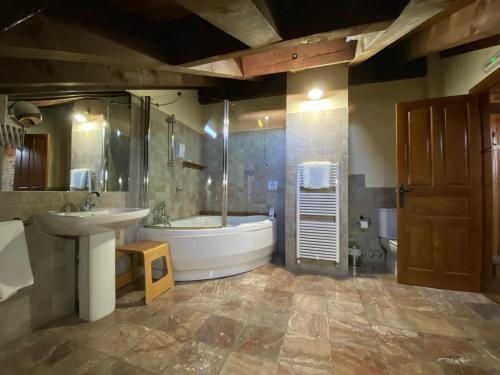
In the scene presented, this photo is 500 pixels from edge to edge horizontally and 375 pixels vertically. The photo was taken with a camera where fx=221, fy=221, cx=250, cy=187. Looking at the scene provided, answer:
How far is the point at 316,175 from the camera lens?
8.36ft

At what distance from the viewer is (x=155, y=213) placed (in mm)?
2668

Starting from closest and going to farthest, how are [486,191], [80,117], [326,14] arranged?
1. [326,14]
2. [80,117]
3. [486,191]

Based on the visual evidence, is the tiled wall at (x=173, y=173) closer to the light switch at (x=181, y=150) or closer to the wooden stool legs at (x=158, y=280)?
the light switch at (x=181, y=150)

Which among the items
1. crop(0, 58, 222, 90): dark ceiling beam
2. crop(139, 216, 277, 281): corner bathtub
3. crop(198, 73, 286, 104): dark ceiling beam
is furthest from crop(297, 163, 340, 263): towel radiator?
crop(0, 58, 222, 90): dark ceiling beam

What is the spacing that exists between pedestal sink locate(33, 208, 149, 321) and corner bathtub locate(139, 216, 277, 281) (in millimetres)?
607

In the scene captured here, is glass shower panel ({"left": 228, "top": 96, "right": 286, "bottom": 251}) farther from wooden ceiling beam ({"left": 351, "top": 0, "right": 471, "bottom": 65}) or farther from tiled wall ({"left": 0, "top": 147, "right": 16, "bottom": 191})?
tiled wall ({"left": 0, "top": 147, "right": 16, "bottom": 191})

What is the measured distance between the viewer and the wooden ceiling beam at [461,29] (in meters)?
1.57

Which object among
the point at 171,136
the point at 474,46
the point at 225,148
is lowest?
the point at 225,148

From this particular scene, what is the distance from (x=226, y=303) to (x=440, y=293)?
2005 mm

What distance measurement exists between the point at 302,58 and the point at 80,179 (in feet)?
7.70

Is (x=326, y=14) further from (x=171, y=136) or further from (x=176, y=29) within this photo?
(x=171, y=136)

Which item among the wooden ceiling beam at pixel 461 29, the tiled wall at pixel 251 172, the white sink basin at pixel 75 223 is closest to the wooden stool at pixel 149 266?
the white sink basin at pixel 75 223

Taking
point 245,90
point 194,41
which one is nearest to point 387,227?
point 245,90

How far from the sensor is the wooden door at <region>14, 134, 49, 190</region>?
1.48 metres
